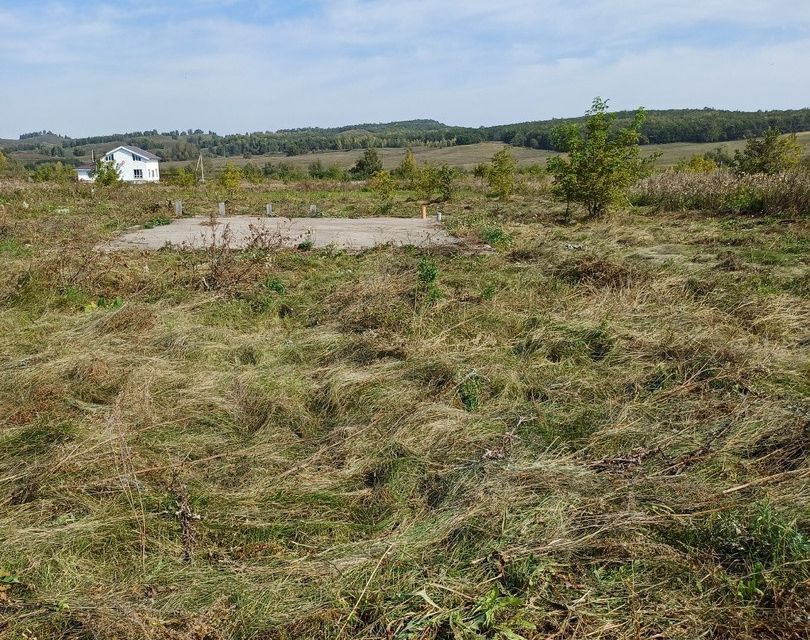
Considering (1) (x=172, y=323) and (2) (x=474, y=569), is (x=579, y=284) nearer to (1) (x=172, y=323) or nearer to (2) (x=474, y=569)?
(1) (x=172, y=323)

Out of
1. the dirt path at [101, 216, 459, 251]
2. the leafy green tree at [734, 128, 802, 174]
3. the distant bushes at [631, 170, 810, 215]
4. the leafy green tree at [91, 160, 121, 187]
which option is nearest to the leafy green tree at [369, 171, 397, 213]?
the dirt path at [101, 216, 459, 251]

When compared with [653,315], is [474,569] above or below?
below

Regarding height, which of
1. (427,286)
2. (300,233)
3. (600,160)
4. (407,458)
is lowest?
(407,458)

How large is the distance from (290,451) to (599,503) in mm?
2049

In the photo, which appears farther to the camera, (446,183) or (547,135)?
(547,135)

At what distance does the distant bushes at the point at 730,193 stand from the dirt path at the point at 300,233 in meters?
7.90

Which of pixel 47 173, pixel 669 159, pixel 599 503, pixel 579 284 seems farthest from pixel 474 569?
pixel 669 159

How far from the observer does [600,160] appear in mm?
14820

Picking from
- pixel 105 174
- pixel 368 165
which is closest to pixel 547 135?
pixel 368 165

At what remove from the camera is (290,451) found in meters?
3.97

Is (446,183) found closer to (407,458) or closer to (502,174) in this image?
(502,174)

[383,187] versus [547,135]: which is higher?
[547,135]

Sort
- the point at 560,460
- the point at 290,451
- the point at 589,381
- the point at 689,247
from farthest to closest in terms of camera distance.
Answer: the point at 689,247
the point at 589,381
the point at 290,451
the point at 560,460

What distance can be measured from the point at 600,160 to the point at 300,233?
26.1 ft
